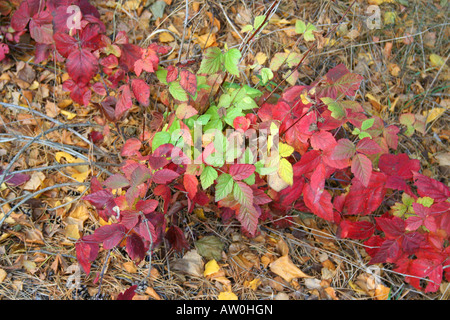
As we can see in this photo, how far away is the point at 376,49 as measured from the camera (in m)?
2.07

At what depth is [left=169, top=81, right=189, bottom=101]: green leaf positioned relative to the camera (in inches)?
52.2

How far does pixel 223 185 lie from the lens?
118 cm

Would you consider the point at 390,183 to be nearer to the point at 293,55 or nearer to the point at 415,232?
the point at 415,232

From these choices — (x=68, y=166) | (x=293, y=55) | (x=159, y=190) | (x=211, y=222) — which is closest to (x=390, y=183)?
(x=293, y=55)

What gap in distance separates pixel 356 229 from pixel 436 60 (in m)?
1.37

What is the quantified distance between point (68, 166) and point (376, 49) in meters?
1.89

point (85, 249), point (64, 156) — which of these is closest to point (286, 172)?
point (85, 249)

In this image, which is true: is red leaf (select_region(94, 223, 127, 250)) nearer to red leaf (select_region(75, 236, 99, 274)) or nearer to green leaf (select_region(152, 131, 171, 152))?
red leaf (select_region(75, 236, 99, 274))

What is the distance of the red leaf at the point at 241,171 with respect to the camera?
46.3 inches

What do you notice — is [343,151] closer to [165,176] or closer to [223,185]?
[223,185]

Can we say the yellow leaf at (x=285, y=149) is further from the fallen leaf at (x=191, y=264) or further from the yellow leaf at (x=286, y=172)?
the fallen leaf at (x=191, y=264)

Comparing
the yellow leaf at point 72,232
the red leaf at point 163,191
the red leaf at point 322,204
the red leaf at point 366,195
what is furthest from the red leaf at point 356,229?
the yellow leaf at point 72,232

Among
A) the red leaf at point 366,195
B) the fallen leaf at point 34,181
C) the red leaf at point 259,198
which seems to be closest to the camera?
the red leaf at point 259,198

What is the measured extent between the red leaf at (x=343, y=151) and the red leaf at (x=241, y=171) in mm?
287
